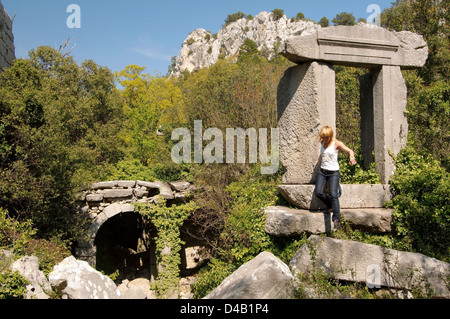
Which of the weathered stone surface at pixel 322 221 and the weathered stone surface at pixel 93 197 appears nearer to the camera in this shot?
the weathered stone surface at pixel 322 221

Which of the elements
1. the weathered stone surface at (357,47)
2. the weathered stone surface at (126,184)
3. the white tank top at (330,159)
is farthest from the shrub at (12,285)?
the weathered stone surface at (126,184)

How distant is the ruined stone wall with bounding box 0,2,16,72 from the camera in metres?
9.38

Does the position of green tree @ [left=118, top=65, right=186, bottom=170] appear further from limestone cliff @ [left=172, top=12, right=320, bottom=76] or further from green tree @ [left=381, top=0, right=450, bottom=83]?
limestone cliff @ [left=172, top=12, right=320, bottom=76]

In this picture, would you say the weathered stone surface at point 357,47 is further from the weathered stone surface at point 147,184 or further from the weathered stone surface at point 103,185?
the weathered stone surface at point 103,185

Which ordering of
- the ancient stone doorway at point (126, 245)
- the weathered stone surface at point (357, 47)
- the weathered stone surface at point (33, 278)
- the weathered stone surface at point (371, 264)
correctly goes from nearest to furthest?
the weathered stone surface at point (371, 264)
the weathered stone surface at point (33, 278)
the weathered stone surface at point (357, 47)
the ancient stone doorway at point (126, 245)

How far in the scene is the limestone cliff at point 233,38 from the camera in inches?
3093

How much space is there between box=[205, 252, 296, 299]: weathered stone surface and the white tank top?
1893 mm

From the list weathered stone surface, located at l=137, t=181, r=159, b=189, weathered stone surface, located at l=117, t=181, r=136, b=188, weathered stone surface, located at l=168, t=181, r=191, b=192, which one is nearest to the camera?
weathered stone surface, located at l=117, t=181, r=136, b=188

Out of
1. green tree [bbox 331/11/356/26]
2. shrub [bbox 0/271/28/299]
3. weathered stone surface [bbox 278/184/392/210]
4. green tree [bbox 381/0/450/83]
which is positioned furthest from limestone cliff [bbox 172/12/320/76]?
shrub [bbox 0/271/28/299]

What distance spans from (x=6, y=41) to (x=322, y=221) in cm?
979

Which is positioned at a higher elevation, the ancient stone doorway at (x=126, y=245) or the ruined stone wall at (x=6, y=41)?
the ruined stone wall at (x=6, y=41)

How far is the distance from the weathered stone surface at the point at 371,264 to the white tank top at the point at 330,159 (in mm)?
1100

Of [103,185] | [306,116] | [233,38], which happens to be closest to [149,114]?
[103,185]

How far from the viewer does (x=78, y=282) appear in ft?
15.5
